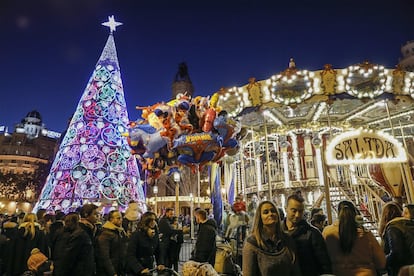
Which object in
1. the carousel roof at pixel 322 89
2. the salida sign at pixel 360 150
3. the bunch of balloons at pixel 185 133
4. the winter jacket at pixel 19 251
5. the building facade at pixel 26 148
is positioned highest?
the building facade at pixel 26 148

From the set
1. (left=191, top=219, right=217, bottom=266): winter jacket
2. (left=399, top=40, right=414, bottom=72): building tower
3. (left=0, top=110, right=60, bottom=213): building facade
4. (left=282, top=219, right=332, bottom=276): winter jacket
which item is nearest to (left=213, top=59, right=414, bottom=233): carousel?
(left=191, top=219, right=217, bottom=266): winter jacket

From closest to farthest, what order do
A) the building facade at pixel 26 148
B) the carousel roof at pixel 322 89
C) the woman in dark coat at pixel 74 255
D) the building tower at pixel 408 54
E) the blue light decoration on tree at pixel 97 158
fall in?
the woman in dark coat at pixel 74 255
the carousel roof at pixel 322 89
the blue light decoration on tree at pixel 97 158
the building tower at pixel 408 54
the building facade at pixel 26 148

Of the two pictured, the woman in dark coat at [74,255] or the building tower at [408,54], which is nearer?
the woman in dark coat at [74,255]

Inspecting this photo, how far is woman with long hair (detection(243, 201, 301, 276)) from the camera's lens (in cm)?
206

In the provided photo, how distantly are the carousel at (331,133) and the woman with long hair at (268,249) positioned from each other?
4944mm


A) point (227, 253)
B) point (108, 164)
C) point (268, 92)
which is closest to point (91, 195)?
point (108, 164)

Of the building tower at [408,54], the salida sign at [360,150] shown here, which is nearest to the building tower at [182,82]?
the building tower at [408,54]

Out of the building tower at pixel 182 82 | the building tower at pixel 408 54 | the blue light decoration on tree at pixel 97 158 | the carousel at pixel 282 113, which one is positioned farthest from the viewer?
the building tower at pixel 182 82

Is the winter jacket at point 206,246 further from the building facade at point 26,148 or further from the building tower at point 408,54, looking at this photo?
the building facade at point 26,148

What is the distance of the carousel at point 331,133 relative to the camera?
23.5 feet

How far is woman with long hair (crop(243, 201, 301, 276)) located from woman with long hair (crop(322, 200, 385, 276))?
0.61 meters

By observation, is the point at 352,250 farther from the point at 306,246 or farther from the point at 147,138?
the point at 147,138

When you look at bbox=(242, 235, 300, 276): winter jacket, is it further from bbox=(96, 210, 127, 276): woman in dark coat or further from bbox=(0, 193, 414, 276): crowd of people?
bbox=(96, 210, 127, 276): woman in dark coat

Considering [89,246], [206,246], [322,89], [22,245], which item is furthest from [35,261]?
[322,89]
